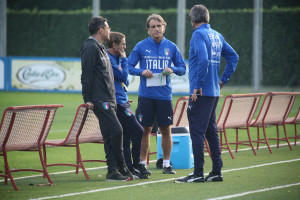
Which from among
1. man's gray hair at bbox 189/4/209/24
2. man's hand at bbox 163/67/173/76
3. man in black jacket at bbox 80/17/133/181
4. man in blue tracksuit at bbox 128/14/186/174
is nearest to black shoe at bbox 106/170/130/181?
man in black jacket at bbox 80/17/133/181

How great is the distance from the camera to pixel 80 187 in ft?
24.8

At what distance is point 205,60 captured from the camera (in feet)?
24.6

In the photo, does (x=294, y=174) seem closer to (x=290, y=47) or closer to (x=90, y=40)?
(x=90, y=40)

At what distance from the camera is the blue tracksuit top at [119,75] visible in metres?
8.11

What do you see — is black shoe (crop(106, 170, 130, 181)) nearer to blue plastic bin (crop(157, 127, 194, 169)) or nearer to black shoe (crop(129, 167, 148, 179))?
black shoe (crop(129, 167, 148, 179))

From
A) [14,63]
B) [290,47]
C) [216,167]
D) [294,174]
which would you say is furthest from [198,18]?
[290,47]

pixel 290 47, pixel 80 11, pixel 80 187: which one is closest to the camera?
pixel 80 187

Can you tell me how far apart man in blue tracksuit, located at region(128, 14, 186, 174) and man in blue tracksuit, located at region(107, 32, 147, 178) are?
436 millimetres

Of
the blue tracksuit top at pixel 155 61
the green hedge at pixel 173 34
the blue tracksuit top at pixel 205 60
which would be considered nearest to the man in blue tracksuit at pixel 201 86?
the blue tracksuit top at pixel 205 60

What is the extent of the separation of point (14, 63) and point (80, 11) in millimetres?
10388

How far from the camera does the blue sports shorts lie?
872cm

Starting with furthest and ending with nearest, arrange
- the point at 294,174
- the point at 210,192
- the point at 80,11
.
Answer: the point at 80,11
the point at 294,174
the point at 210,192

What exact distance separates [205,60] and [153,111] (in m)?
1.52

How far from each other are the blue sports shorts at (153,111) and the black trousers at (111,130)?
3.12ft
